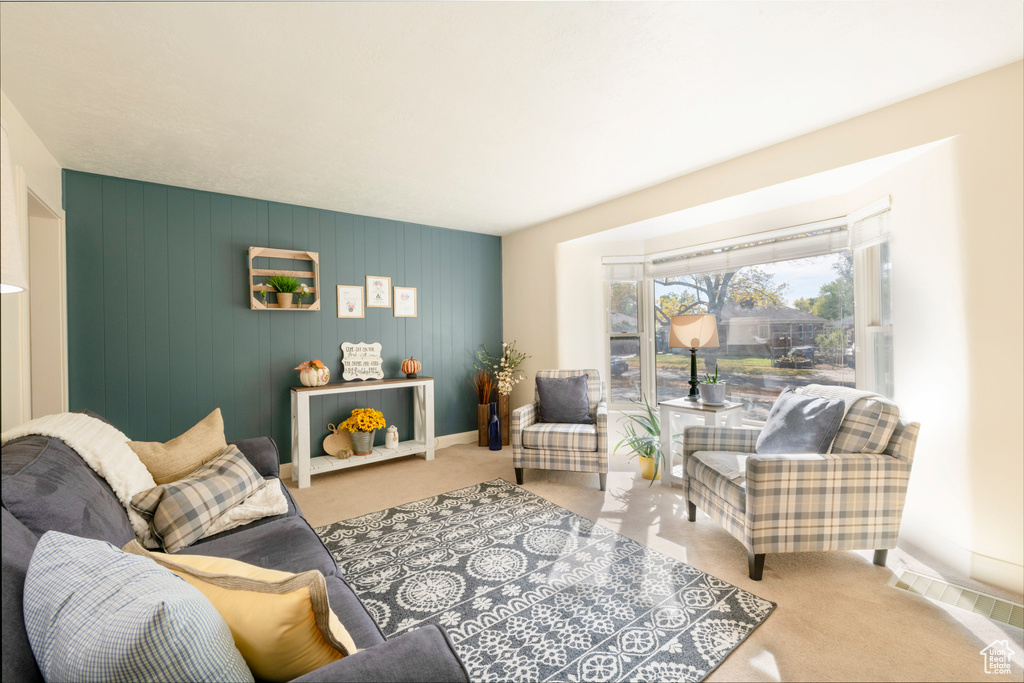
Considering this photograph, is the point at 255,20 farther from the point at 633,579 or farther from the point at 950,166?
the point at 950,166

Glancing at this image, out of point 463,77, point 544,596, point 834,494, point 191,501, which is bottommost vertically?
point 544,596

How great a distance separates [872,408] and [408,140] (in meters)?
2.89

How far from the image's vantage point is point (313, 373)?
3.85 m

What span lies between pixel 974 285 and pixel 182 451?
3.86 meters

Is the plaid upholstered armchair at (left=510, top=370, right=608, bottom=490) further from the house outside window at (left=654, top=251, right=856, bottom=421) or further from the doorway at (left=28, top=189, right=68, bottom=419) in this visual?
the doorway at (left=28, top=189, right=68, bottom=419)

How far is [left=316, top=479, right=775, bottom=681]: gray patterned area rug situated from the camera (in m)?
1.75

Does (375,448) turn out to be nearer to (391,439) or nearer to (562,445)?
(391,439)

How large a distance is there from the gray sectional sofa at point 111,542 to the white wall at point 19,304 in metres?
1.13

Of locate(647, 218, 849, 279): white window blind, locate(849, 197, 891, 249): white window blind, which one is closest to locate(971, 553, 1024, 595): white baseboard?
locate(849, 197, 891, 249): white window blind

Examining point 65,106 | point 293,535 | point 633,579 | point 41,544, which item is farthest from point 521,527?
point 65,106

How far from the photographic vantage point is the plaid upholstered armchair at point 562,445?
3.46 meters

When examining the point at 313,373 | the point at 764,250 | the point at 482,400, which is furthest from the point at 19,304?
the point at 764,250

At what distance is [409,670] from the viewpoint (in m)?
0.93

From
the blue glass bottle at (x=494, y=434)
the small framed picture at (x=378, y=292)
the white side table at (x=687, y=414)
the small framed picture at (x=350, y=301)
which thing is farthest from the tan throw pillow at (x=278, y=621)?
the blue glass bottle at (x=494, y=434)
